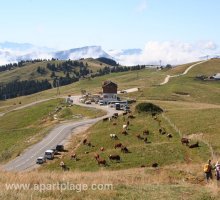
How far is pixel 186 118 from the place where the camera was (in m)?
78.4

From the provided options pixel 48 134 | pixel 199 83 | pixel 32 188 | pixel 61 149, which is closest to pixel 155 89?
pixel 199 83

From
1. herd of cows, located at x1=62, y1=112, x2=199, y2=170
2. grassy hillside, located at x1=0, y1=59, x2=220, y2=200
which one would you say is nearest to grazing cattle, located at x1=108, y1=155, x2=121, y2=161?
herd of cows, located at x1=62, y1=112, x2=199, y2=170

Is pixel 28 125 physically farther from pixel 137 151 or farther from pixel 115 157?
pixel 115 157

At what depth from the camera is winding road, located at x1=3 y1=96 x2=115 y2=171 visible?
62.8 m

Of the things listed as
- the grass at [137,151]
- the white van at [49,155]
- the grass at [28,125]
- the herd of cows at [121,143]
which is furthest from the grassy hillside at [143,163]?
the grass at [28,125]

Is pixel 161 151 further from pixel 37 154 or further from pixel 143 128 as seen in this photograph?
pixel 37 154

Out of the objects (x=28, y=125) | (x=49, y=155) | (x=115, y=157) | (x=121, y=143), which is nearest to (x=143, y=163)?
(x=115, y=157)

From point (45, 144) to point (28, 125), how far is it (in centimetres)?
5344

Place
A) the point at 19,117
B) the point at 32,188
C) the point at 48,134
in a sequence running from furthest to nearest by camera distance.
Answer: the point at 19,117 < the point at 48,134 < the point at 32,188

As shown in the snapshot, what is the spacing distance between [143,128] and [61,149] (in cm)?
1549

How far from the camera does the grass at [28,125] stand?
8371 cm

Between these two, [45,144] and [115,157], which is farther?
[45,144]

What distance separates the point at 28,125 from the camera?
130750 millimetres

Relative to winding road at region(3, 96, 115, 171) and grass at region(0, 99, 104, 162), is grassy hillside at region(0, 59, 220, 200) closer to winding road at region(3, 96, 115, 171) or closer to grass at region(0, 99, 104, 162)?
grass at region(0, 99, 104, 162)
